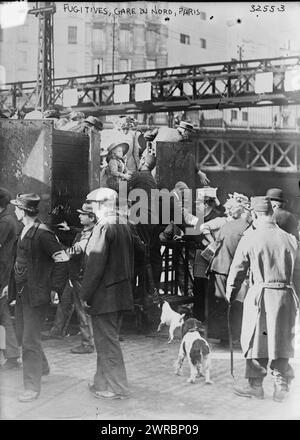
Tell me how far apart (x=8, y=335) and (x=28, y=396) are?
113 centimetres

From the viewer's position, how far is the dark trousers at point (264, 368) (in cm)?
599

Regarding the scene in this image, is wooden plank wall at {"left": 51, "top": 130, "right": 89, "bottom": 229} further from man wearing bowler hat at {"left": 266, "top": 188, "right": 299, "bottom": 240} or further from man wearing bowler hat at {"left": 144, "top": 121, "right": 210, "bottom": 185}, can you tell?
man wearing bowler hat at {"left": 266, "top": 188, "right": 299, "bottom": 240}

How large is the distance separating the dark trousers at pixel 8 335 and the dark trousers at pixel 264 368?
98.5 inches

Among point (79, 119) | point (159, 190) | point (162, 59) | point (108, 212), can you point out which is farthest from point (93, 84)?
point (108, 212)

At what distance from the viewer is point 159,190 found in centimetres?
867

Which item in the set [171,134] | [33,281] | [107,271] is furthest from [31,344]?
[171,134]

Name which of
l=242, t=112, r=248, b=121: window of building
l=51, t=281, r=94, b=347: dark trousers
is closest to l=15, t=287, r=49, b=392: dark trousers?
l=51, t=281, r=94, b=347: dark trousers

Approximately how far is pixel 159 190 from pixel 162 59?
37.9 ft

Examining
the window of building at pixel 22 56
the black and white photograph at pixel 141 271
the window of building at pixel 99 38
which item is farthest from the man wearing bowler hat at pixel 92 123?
the window of building at pixel 22 56

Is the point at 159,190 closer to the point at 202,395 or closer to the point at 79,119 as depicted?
the point at 79,119

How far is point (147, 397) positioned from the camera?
5867mm

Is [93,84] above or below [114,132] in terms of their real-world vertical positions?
above

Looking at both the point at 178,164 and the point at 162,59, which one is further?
the point at 162,59

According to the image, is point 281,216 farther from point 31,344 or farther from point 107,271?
point 31,344
